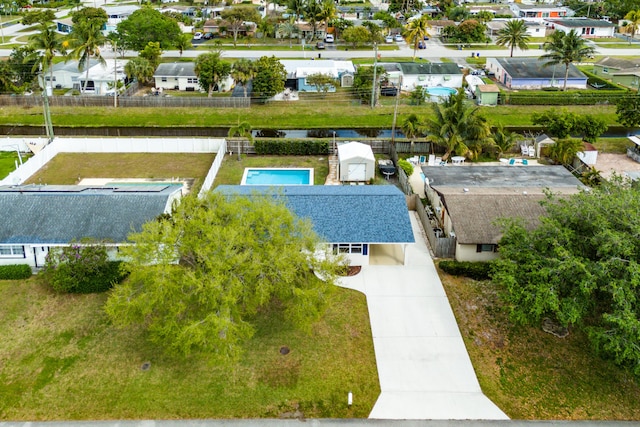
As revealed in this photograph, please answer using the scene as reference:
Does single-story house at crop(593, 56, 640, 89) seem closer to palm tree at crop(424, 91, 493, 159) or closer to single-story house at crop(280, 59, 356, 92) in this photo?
single-story house at crop(280, 59, 356, 92)

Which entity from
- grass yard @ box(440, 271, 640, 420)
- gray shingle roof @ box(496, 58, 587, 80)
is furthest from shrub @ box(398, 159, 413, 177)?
gray shingle roof @ box(496, 58, 587, 80)

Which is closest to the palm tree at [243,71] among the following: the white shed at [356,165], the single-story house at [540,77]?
the white shed at [356,165]

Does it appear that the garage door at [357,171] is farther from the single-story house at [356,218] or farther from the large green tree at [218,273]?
the large green tree at [218,273]

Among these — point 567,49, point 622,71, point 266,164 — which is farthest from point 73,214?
point 622,71

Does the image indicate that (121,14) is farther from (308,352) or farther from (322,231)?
(308,352)

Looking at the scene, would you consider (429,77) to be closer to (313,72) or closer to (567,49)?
(313,72)

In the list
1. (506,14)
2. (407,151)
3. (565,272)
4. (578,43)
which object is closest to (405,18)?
(506,14)

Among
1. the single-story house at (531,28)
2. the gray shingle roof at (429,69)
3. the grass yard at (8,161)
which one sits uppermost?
the single-story house at (531,28)
